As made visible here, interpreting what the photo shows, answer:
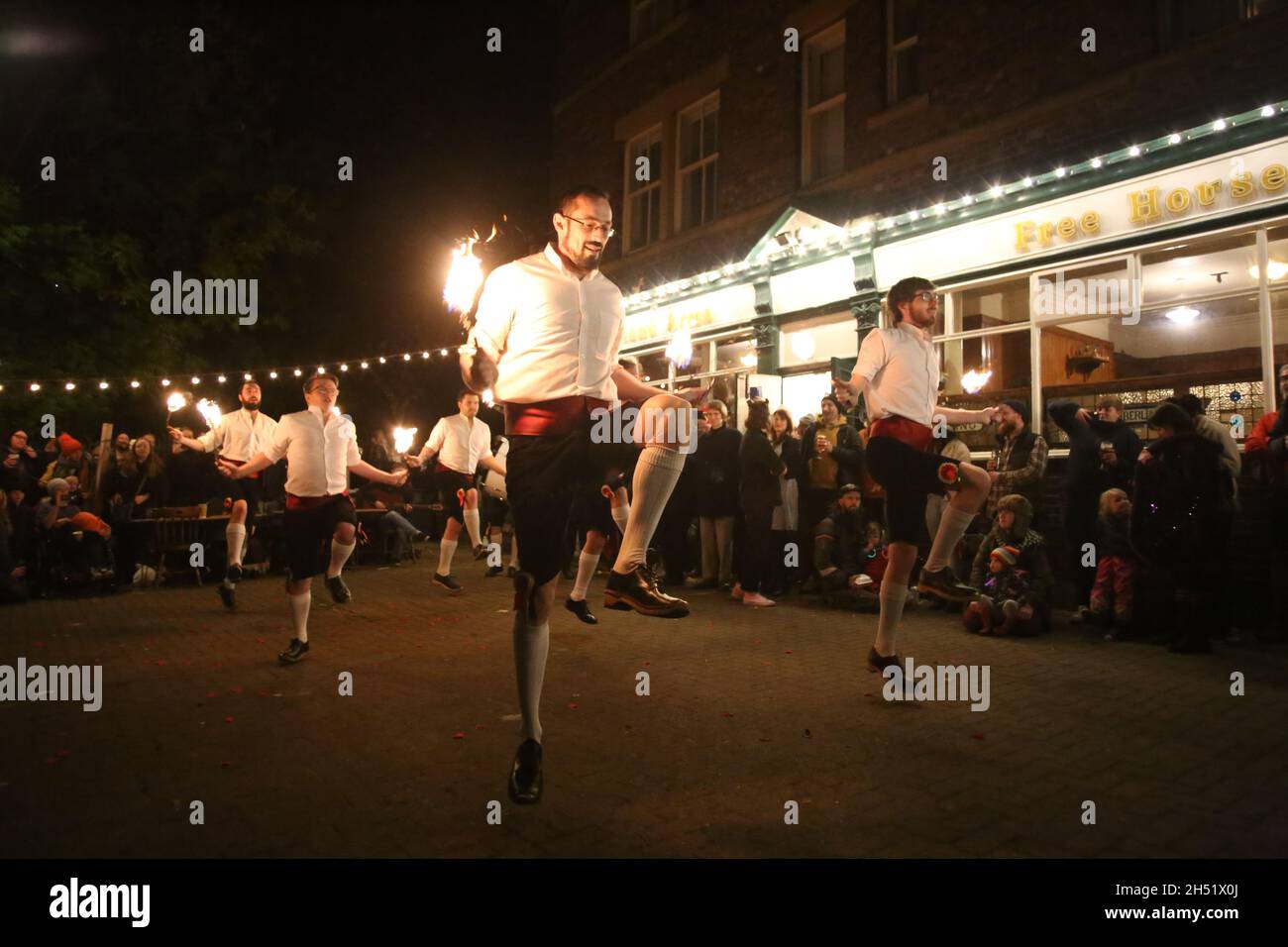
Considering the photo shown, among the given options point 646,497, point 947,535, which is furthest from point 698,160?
point 646,497

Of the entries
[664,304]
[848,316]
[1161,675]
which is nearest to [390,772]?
[1161,675]

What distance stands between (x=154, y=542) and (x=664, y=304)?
9418 millimetres

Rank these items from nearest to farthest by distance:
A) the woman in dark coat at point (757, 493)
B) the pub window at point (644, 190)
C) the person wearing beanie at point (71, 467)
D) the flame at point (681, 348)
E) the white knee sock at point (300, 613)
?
the white knee sock at point (300, 613)
the woman in dark coat at point (757, 493)
the person wearing beanie at point (71, 467)
the flame at point (681, 348)
the pub window at point (644, 190)

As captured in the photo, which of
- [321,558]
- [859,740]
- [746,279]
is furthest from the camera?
[746,279]

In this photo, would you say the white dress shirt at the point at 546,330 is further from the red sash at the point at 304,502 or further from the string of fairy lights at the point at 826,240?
the red sash at the point at 304,502

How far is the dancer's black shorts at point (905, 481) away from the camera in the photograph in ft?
16.2

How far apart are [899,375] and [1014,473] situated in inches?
160

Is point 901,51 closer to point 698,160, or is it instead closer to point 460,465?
point 698,160

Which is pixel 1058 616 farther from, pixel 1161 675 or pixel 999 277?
pixel 999 277

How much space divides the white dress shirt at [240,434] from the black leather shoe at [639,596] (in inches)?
297

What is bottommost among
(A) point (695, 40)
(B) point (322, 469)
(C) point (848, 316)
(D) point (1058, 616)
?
(D) point (1058, 616)

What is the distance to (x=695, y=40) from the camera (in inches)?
615
